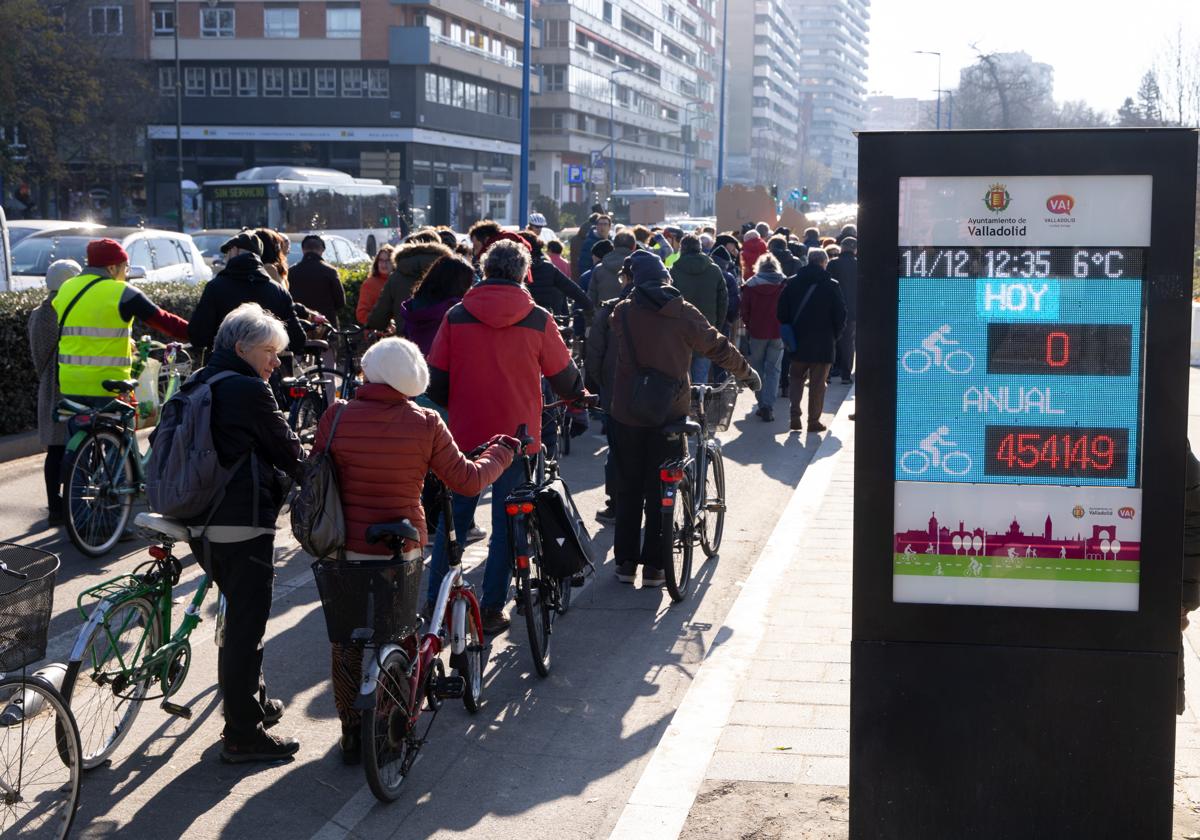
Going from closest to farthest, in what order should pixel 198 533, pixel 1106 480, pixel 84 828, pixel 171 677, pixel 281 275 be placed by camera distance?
pixel 1106 480, pixel 84 828, pixel 198 533, pixel 171 677, pixel 281 275

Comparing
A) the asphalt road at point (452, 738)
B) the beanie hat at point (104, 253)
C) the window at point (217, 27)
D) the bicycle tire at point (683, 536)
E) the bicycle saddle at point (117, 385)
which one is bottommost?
the asphalt road at point (452, 738)

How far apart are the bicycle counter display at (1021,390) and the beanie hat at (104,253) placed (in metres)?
6.12

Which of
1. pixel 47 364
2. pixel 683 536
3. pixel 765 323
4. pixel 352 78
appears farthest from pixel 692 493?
pixel 352 78

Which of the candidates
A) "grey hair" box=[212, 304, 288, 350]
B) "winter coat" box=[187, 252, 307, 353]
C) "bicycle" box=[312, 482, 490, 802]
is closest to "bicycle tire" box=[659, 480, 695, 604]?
"winter coat" box=[187, 252, 307, 353]

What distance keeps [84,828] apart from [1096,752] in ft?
10.6

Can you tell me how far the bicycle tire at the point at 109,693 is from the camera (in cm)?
536

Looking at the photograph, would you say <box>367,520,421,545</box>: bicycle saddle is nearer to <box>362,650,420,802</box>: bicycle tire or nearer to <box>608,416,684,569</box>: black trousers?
<box>362,650,420,802</box>: bicycle tire

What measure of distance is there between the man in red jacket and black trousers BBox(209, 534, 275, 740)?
174cm

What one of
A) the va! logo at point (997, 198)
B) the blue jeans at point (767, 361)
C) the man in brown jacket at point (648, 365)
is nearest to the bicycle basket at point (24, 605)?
the va! logo at point (997, 198)

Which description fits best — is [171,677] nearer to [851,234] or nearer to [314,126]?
[851,234]

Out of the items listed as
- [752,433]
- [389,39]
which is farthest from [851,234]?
[389,39]

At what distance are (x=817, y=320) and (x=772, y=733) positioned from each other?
31.5 ft

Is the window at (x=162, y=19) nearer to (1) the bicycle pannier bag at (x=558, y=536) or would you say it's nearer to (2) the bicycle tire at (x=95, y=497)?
(2) the bicycle tire at (x=95, y=497)

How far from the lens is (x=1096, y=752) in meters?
4.11
